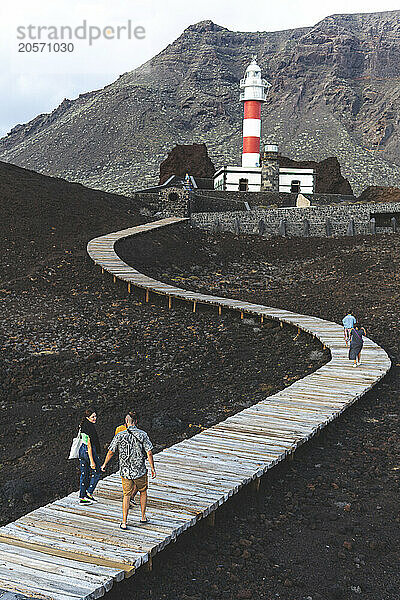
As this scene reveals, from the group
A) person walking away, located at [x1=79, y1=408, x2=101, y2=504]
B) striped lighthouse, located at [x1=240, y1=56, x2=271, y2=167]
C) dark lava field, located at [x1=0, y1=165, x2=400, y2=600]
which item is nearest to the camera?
dark lava field, located at [x1=0, y1=165, x2=400, y2=600]

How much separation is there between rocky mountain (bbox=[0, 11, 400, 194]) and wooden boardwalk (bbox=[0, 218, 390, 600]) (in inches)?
3977

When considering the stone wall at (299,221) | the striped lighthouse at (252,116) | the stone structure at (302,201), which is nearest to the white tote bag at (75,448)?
the stone wall at (299,221)

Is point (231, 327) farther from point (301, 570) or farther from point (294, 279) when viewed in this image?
point (301, 570)

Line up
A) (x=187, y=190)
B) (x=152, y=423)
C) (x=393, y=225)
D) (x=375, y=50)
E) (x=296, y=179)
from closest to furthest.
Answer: (x=152, y=423)
(x=393, y=225)
(x=187, y=190)
(x=296, y=179)
(x=375, y=50)

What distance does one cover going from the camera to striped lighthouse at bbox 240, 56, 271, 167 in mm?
58938

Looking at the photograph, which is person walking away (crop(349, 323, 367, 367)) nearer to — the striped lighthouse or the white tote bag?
the white tote bag

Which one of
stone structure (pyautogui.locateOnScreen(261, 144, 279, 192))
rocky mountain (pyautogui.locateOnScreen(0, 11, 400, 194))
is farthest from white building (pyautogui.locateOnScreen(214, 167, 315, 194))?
rocky mountain (pyautogui.locateOnScreen(0, 11, 400, 194))

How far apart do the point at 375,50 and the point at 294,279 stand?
179 m

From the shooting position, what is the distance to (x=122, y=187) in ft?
361

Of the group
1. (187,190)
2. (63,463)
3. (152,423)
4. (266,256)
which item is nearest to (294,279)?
(266,256)

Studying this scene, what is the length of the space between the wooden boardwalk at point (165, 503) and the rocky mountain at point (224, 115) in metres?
101

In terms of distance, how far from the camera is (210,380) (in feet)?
47.9

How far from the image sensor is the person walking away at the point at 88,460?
7453mm

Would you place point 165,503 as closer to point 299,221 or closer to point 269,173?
point 299,221
